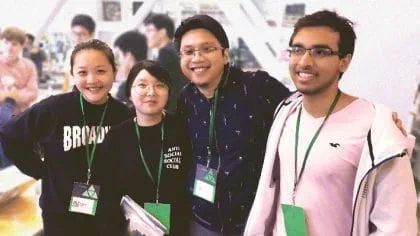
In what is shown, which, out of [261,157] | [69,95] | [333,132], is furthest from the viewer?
[69,95]

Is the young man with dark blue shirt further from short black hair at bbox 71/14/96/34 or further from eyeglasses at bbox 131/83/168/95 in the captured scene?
short black hair at bbox 71/14/96/34

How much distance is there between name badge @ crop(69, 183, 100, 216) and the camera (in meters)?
1.85

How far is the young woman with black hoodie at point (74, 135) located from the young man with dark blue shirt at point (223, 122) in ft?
1.40

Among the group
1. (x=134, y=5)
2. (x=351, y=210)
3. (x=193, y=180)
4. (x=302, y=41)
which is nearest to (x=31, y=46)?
(x=134, y=5)

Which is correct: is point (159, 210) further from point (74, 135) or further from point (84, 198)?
point (74, 135)

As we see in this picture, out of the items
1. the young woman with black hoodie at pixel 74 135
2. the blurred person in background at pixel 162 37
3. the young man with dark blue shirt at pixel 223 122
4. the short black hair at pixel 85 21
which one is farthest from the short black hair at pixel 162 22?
the young man with dark blue shirt at pixel 223 122

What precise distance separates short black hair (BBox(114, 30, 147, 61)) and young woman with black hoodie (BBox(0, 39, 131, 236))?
0.75 metres

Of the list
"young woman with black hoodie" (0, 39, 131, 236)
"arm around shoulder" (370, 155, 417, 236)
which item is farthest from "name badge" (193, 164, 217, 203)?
"arm around shoulder" (370, 155, 417, 236)

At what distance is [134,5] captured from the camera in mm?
2592

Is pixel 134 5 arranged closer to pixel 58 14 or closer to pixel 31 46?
pixel 58 14

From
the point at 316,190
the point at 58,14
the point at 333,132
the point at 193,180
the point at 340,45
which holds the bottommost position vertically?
the point at 193,180

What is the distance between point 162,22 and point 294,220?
161 cm

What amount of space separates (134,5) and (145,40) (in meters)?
0.24

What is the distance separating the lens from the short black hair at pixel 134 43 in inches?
103
